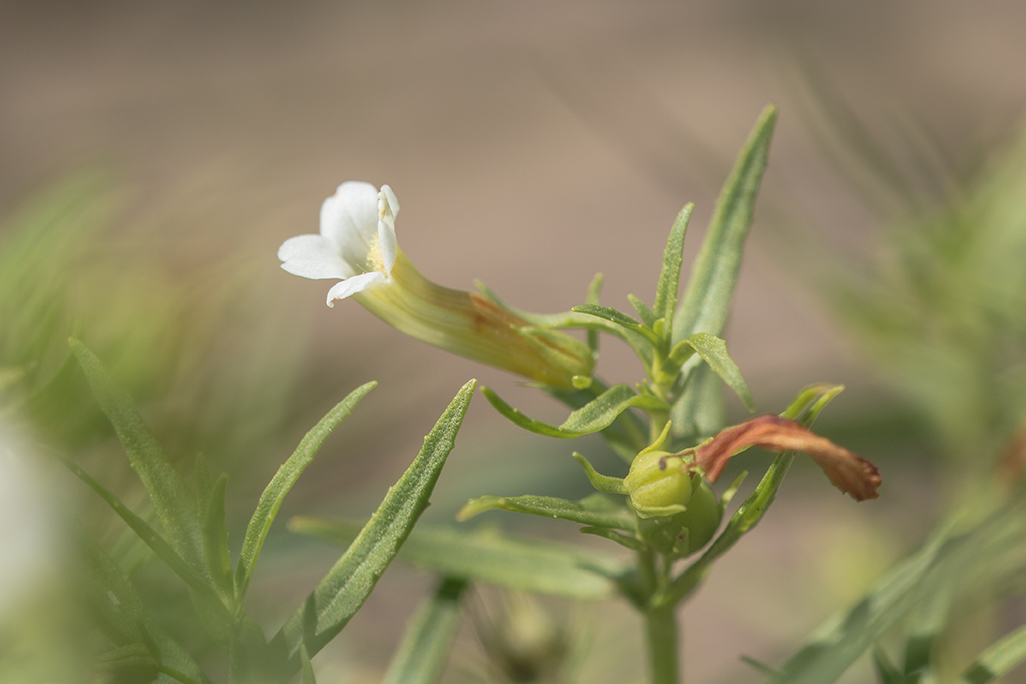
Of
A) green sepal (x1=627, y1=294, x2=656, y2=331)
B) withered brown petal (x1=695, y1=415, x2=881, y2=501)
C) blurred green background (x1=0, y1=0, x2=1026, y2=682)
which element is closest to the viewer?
withered brown petal (x1=695, y1=415, x2=881, y2=501)

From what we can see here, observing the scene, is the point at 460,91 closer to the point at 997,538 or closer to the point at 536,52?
the point at 536,52

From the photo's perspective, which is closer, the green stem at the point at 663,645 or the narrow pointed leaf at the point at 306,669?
the narrow pointed leaf at the point at 306,669

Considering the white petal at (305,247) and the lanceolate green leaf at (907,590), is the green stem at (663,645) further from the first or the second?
the white petal at (305,247)

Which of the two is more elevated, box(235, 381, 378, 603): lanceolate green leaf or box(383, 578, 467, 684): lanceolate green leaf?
box(235, 381, 378, 603): lanceolate green leaf

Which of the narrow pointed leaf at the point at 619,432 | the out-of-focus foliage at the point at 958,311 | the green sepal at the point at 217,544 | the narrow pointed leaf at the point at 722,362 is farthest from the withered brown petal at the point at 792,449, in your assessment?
the out-of-focus foliage at the point at 958,311

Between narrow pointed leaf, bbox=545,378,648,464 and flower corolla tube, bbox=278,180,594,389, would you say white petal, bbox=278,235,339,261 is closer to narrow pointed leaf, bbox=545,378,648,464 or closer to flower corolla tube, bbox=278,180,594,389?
flower corolla tube, bbox=278,180,594,389

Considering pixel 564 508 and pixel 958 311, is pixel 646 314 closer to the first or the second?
pixel 564 508

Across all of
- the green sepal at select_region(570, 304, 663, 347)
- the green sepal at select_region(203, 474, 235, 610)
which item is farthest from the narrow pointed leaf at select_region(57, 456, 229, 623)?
the green sepal at select_region(570, 304, 663, 347)

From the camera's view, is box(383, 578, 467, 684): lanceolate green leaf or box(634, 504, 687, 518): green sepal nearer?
box(634, 504, 687, 518): green sepal
